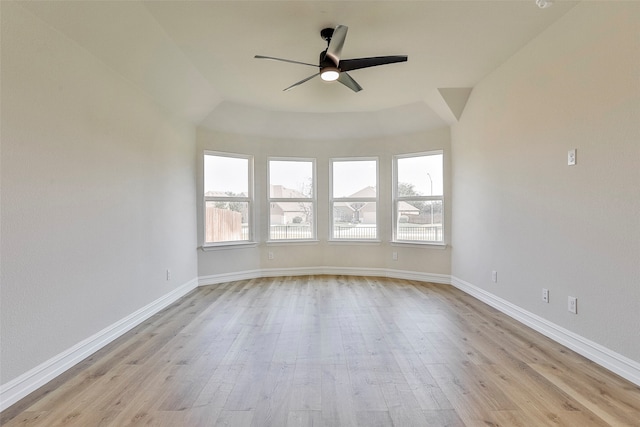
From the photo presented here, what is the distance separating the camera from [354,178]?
529 centimetres

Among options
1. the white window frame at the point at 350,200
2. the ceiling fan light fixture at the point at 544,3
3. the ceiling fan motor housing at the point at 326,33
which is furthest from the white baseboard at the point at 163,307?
the ceiling fan motor housing at the point at 326,33

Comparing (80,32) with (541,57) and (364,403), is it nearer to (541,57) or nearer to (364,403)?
(364,403)

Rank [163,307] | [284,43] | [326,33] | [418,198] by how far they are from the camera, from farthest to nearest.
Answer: [418,198], [163,307], [284,43], [326,33]

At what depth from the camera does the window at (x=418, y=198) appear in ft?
15.5

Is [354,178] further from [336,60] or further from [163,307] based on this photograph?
[163,307]

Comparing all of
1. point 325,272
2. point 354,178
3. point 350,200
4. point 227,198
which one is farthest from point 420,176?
point 227,198

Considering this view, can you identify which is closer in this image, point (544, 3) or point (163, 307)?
point (544, 3)

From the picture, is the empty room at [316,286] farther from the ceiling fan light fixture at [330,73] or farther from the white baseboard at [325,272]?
the white baseboard at [325,272]

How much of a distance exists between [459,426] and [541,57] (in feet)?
10.1

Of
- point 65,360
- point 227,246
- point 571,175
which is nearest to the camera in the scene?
point 65,360

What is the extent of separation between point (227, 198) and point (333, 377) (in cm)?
349

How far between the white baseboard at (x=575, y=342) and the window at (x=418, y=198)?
1397 mm

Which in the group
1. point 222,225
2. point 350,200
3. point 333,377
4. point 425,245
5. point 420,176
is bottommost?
point 333,377

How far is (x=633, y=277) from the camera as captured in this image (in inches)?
78.7
